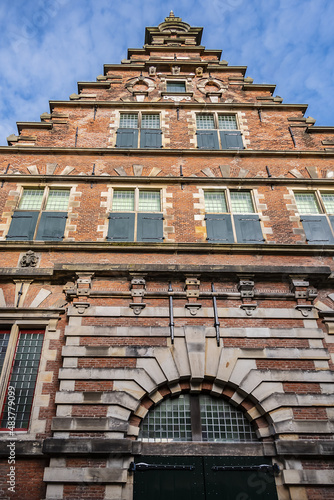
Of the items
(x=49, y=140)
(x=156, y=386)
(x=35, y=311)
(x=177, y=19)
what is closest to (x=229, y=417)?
(x=156, y=386)

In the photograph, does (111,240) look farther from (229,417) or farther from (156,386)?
(229,417)

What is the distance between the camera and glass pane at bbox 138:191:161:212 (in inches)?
461

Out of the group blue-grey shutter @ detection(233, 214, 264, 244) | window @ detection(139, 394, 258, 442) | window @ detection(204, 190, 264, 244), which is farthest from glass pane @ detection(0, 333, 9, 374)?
blue-grey shutter @ detection(233, 214, 264, 244)

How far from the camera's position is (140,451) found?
7.61 meters

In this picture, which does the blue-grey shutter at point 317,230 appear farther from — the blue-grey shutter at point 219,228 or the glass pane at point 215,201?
the glass pane at point 215,201

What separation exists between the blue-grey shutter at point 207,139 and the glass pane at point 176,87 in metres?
2.98

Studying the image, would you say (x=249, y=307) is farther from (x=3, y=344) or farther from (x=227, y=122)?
(x=227, y=122)

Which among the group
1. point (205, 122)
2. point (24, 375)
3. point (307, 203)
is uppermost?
point (205, 122)

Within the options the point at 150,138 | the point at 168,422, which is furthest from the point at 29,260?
the point at 150,138

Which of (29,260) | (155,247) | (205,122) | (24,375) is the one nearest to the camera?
(24,375)

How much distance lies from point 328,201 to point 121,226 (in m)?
6.51

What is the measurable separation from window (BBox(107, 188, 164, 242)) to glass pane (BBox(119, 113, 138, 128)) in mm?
3324

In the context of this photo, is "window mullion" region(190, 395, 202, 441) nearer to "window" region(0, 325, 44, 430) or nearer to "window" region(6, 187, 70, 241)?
"window" region(0, 325, 44, 430)

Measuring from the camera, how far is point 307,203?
12.1 meters
